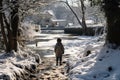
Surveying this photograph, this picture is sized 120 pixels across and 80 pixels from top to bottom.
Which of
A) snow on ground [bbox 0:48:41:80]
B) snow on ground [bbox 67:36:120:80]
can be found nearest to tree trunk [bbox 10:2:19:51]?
snow on ground [bbox 0:48:41:80]

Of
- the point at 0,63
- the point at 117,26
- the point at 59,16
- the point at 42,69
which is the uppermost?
the point at 117,26

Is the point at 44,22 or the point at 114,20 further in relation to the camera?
the point at 44,22

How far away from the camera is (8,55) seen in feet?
63.0

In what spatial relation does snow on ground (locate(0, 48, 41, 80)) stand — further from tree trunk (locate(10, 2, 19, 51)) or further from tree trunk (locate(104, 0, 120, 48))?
tree trunk (locate(104, 0, 120, 48))

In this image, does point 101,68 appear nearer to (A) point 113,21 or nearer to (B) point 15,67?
(A) point 113,21

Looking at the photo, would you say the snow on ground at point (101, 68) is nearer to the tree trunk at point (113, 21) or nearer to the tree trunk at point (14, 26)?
the tree trunk at point (113, 21)

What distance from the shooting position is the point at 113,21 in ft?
52.5

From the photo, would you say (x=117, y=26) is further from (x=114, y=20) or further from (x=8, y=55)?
(x=8, y=55)

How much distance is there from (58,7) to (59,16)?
4.42 m

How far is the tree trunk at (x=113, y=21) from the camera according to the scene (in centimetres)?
1585

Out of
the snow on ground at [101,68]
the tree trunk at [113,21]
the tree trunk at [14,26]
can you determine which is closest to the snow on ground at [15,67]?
the tree trunk at [14,26]

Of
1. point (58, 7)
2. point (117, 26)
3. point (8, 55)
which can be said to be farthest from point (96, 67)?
point (58, 7)

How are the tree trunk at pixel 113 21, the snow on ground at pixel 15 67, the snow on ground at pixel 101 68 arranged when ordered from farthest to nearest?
the tree trunk at pixel 113 21, the snow on ground at pixel 15 67, the snow on ground at pixel 101 68

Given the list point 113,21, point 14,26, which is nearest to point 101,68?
point 113,21
